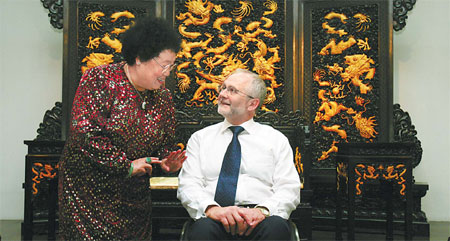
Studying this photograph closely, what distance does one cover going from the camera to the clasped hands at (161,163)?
1.90m

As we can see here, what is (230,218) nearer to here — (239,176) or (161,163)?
(239,176)

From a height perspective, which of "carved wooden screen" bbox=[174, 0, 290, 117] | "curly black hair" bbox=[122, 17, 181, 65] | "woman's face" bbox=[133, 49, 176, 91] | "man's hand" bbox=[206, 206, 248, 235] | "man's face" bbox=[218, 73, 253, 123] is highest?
"carved wooden screen" bbox=[174, 0, 290, 117]

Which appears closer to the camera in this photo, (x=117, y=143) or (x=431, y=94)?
(x=117, y=143)

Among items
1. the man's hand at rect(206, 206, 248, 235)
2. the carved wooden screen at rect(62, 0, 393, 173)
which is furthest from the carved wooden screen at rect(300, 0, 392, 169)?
the man's hand at rect(206, 206, 248, 235)

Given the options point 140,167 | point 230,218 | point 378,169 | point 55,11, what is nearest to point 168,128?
point 140,167

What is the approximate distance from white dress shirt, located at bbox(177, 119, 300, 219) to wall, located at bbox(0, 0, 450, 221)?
2.42m

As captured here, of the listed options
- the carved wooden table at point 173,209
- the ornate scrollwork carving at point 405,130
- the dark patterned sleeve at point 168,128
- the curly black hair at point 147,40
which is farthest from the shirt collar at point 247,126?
the ornate scrollwork carving at point 405,130

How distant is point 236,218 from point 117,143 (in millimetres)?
559

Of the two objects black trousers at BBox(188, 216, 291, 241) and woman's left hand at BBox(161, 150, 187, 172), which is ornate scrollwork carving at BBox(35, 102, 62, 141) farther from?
black trousers at BBox(188, 216, 291, 241)

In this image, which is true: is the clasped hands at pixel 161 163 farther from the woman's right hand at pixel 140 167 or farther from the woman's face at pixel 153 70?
the woman's face at pixel 153 70

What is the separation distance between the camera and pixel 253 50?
3.93m

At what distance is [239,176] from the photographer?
82.4 inches

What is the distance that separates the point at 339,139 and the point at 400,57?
989 mm

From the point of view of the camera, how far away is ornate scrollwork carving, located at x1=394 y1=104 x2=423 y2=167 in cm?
390
